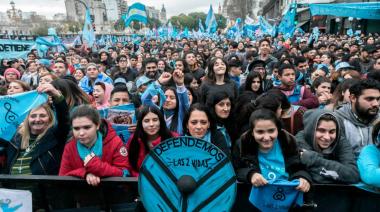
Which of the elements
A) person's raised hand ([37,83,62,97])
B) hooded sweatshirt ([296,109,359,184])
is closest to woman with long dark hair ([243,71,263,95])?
hooded sweatshirt ([296,109,359,184])

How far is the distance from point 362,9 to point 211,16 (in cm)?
969

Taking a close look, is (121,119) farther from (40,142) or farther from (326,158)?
(326,158)

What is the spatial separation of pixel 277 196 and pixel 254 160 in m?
0.35

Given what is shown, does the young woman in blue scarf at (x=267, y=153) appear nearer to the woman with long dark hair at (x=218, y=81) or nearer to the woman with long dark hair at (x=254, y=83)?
the woman with long dark hair at (x=254, y=83)

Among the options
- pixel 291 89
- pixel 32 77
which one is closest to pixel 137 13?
pixel 32 77

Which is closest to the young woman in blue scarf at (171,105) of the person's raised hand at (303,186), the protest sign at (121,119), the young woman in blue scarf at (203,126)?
the protest sign at (121,119)

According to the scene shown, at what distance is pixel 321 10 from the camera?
15414 mm

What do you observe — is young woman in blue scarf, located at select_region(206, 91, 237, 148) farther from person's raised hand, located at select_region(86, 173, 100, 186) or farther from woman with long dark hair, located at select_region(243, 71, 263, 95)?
person's raised hand, located at select_region(86, 173, 100, 186)

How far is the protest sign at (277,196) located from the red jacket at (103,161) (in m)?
1.06

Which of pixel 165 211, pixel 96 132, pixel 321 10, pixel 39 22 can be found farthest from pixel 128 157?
pixel 39 22

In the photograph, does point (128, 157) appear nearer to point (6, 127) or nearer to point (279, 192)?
point (6, 127)

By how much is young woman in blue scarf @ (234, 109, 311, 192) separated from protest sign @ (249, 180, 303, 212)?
9 cm

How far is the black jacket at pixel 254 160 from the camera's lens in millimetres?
2234

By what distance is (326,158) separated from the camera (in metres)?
2.54
